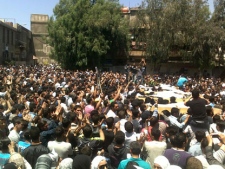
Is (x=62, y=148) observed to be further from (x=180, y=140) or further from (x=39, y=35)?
(x=39, y=35)

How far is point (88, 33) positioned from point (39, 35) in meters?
26.4

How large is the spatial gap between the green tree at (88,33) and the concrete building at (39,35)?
22212mm

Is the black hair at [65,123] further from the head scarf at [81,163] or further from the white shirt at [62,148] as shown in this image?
the head scarf at [81,163]

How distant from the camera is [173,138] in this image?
427 centimetres

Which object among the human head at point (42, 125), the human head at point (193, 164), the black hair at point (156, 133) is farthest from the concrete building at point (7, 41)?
the human head at point (193, 164)

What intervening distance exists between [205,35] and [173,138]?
77.8 ft

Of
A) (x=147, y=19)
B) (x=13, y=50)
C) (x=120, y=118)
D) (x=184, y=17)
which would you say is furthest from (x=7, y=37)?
(x=120, y=118)

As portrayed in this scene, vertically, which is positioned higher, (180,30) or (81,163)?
(180,30)

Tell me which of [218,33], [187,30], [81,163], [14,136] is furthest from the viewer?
[187,30]

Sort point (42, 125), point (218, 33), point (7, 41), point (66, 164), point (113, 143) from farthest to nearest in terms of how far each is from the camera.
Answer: point (7, 41)
point (218, 33)
point (42, 125)
point (113, 143)
point (66, 164)

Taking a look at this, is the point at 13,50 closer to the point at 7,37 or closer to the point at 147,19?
the point at 7,37

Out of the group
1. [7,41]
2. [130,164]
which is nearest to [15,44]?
[7,41]

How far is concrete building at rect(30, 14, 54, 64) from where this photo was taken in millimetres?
53594

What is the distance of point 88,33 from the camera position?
3056cm
